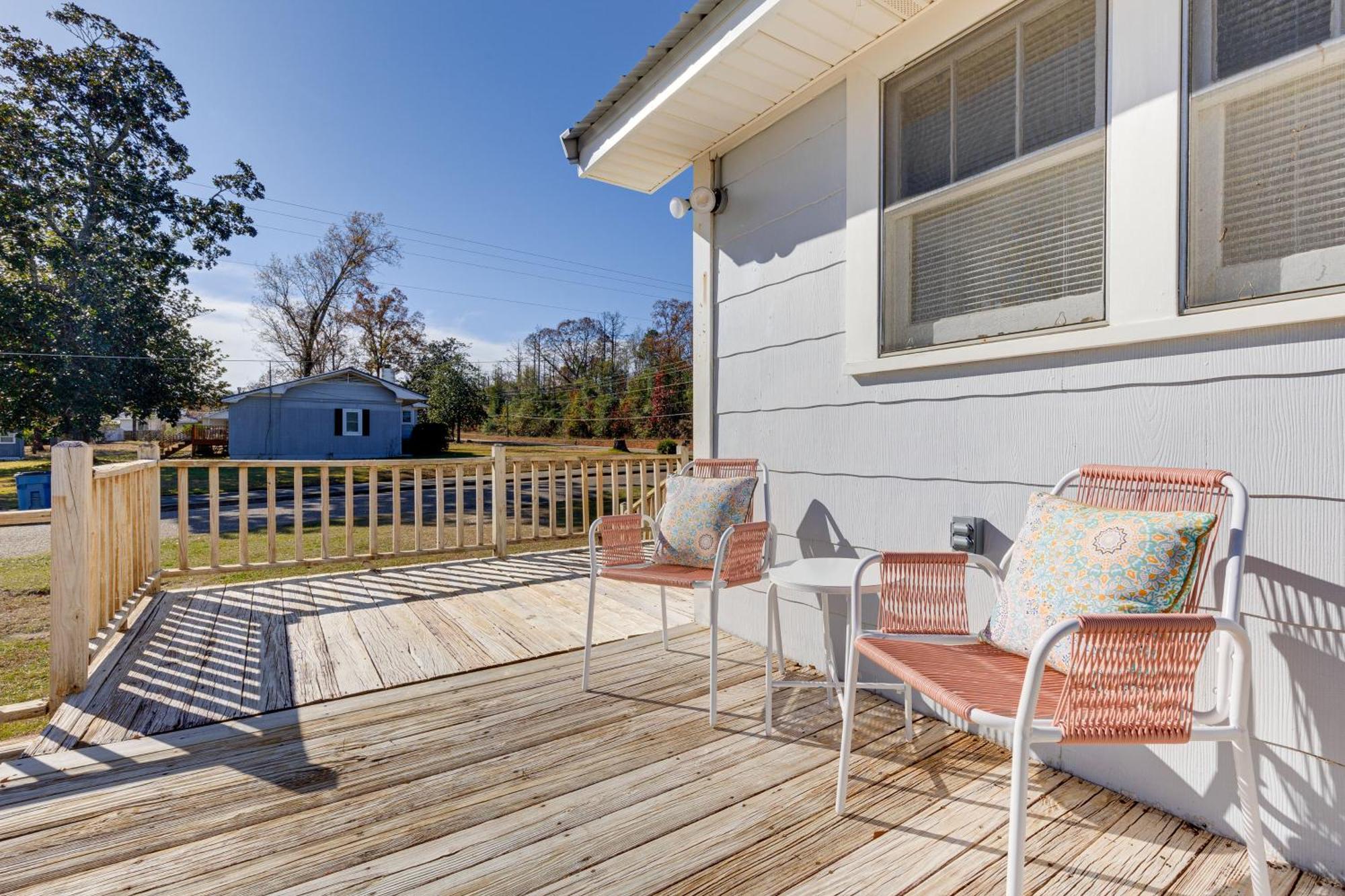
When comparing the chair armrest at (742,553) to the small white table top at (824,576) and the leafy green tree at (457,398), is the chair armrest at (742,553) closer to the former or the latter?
the small white table top at (824,576)

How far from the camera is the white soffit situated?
2176mm

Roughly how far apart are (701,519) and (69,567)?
237 centimetres

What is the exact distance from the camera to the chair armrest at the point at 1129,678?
1.05 metres

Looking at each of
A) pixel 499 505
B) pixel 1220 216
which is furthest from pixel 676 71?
pixel 499 505

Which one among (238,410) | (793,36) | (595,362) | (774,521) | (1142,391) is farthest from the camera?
(595,362)

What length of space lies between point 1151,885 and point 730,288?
2.65m

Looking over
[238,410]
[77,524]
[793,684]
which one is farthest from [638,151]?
[238,410]

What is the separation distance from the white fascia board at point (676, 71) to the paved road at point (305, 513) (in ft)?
10.8

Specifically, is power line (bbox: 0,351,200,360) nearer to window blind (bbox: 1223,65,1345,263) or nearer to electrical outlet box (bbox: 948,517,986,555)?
electrical outlet box (bbox: 948,517,986,555)

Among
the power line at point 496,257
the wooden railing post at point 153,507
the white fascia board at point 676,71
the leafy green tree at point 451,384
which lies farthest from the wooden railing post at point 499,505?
the leafy green tree at point 451,384

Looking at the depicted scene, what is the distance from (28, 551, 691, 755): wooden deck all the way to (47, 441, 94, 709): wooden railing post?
4.5 inches

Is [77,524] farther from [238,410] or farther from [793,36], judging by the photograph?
[238,410]

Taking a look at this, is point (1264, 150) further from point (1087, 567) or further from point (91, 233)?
point (91, 233)

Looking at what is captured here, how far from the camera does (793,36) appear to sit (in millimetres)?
2275
